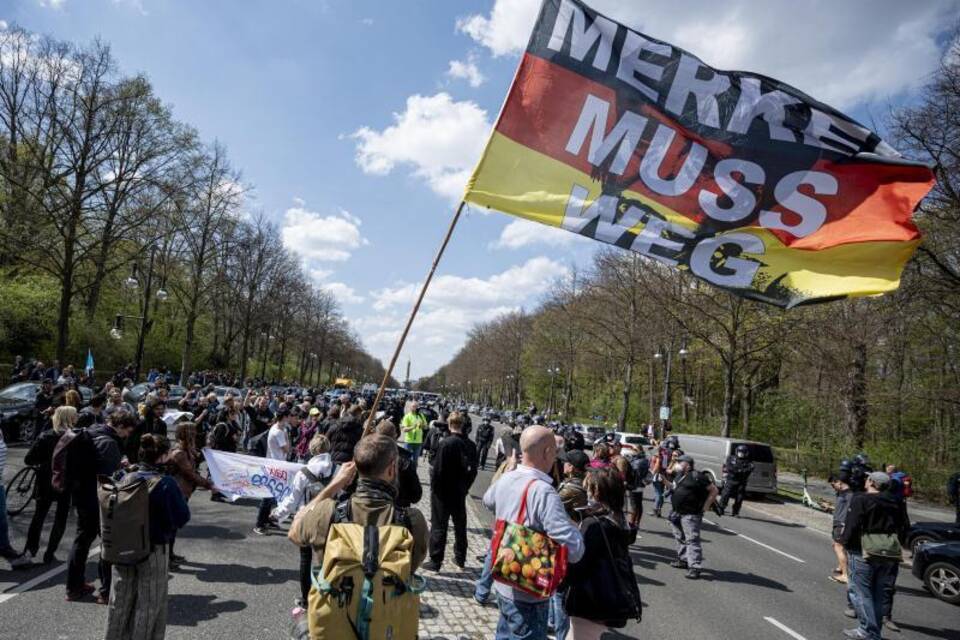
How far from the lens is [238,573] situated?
6.35m

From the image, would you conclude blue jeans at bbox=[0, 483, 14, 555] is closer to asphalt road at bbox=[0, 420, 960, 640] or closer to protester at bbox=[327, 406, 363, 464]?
asphalt road at bbox=[0, 420, 960, 640]

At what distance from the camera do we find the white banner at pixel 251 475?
7.86m

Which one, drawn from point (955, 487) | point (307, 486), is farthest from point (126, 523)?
point (955, 487)

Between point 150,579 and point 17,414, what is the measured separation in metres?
13.5

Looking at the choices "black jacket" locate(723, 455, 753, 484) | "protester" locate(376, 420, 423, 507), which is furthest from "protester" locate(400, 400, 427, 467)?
"black jacket" locate(723, 455, 753, 484)

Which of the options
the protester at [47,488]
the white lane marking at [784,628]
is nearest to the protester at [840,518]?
the white lane marking at [784,628]

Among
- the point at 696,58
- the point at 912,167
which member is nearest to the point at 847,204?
Answer: the point at 912,167

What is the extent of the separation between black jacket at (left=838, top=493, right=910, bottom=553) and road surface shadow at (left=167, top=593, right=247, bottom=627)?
22.4ft

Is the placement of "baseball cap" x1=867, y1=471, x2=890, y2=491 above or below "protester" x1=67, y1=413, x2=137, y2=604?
above

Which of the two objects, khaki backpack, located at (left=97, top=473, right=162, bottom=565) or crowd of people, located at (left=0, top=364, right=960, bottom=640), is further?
khaki backpack, located at (left=97, top=473, right=162, bottom=565)

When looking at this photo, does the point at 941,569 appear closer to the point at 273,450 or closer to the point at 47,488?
the point at 273,450

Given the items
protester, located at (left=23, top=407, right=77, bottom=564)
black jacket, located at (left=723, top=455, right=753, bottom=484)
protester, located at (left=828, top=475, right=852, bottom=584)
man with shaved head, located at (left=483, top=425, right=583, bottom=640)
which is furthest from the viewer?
black jacket, located at (left=723, top=455, right=753, bottom=484)

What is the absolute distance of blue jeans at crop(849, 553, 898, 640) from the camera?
6.35m

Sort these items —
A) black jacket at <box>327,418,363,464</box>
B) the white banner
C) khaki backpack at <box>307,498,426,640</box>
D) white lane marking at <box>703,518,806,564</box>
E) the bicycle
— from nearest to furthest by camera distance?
khaki backpack at <box>307,498,426,640</box>, black jacket at <box>327,418,363,464</box>, the white banner, the bicycle, white lane marking at <box>703,518,806,564</box>
